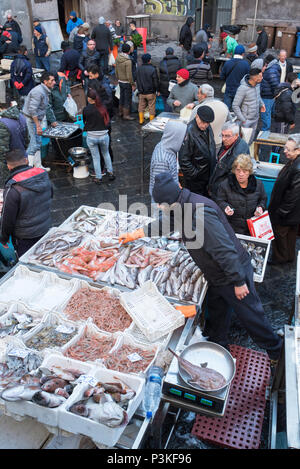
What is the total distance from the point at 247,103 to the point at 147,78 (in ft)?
9.88

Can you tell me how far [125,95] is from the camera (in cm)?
1088

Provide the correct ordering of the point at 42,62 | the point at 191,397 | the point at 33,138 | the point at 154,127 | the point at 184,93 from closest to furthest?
the point at 191,397 < the point at 154,127 < the point at 33,138 < the point at 184,93 < the point at 42,62

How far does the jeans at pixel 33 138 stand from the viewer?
8.07 meters

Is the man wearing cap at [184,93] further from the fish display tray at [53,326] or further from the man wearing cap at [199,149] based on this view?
the fish display tray at [53,326]

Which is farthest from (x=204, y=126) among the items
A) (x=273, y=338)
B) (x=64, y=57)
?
(x=64, y=57)

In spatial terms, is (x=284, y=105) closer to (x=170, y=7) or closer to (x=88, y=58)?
(x=88, y=58)

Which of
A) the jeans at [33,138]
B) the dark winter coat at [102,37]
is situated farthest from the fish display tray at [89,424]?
the dark winter coat at [102,37]

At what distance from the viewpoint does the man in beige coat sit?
10.2m

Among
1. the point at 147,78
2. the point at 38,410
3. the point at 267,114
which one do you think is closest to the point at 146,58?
the point at 147,78

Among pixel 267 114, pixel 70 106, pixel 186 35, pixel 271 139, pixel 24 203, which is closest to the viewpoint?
pixel 24 203

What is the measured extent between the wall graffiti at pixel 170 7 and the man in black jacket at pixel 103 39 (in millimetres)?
7797

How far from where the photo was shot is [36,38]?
13422 mm
